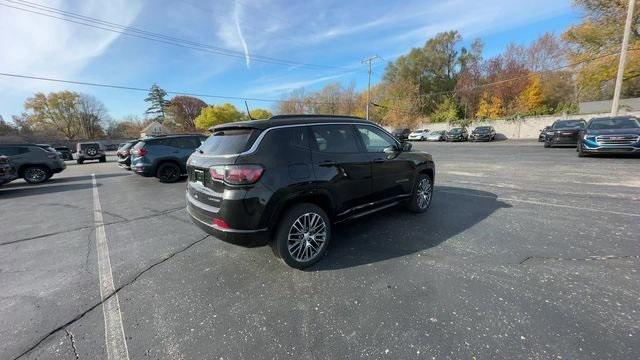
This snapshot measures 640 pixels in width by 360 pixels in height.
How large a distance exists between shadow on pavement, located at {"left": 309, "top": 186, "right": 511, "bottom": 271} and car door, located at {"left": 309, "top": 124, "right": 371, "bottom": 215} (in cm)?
48

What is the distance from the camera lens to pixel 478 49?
146ft

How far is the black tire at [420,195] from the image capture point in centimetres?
475

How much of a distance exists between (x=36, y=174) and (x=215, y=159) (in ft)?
42.5

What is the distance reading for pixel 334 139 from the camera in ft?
11.9

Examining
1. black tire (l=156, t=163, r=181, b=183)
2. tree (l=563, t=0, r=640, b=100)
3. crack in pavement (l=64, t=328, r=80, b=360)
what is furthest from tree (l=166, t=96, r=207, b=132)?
crack in pavement (l=64, t=328, r=80, b=360)

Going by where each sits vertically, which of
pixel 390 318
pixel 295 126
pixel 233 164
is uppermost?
pixel 295 126

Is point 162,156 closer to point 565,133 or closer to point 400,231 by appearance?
point 400,231

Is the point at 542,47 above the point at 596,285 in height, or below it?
above

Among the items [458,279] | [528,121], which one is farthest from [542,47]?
[458,279]

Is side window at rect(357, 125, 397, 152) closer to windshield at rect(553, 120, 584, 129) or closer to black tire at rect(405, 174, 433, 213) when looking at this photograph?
black tire at rect(405, 174, 433, 213)

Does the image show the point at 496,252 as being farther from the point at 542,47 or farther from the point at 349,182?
the point at 542,47

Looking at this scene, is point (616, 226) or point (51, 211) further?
point (51, 211)

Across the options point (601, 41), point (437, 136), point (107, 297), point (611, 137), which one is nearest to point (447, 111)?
point (437, 136)

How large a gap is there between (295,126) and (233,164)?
90cm
